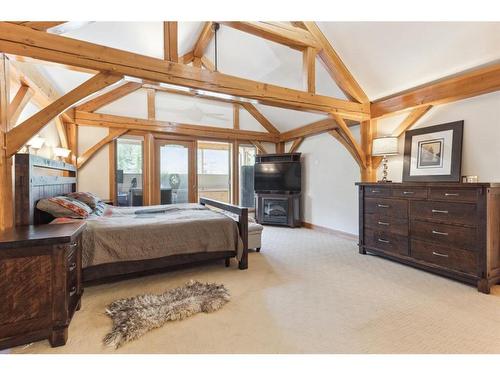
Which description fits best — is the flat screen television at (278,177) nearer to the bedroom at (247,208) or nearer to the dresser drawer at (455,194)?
the bedroom at (247,208)

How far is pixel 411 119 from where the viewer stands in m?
3.59

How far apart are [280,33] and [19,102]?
3.40 metres

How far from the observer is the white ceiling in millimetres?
2805

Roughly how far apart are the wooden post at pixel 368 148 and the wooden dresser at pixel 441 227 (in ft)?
2.28

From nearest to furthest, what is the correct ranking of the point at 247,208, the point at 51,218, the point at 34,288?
the point at 34,288 → the point at 51,218 → the point at 247,208

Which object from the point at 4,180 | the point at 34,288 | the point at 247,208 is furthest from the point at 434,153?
the point at 4,180

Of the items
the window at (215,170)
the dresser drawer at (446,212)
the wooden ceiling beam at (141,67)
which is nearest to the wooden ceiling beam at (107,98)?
the window at (215,170)

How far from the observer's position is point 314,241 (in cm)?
453

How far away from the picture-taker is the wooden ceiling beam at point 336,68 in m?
3.74

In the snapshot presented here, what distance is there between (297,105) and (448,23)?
1875 millimetres

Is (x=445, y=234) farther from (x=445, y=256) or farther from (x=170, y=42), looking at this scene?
(x=170, y=42)

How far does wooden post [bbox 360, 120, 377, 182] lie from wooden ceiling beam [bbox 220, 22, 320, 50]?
1.60m
